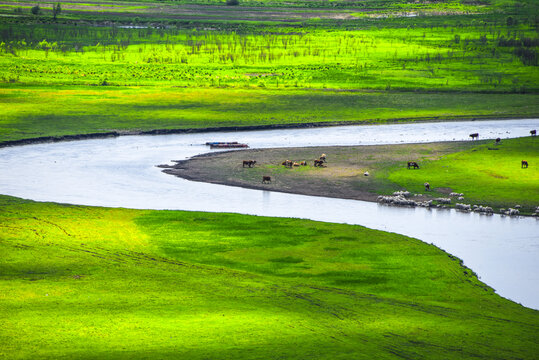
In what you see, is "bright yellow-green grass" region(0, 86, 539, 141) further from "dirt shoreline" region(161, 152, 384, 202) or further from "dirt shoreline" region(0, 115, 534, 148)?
"dirt shoreline" region(161, 152, 384, 202)

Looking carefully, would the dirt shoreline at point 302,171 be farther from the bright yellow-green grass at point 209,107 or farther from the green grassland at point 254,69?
the green grassland at point 254,69

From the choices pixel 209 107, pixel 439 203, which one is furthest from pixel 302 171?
pixel 209 107

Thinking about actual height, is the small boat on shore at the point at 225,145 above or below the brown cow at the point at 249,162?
above

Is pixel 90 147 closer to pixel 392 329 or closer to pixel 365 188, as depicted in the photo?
pixel 365 188

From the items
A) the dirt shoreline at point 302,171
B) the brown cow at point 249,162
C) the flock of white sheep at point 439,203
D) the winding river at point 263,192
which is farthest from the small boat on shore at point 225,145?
the flock of white sheep at point 439,203

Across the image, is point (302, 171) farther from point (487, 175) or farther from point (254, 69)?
point (254, 69)

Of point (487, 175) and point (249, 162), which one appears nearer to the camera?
point (487, 175)

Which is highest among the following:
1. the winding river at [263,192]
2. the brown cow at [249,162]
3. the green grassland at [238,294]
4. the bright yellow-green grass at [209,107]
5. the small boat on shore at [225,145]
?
the bright yellow-green grass at [209,107]

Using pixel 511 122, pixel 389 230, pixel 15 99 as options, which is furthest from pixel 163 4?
pixel 389 230
